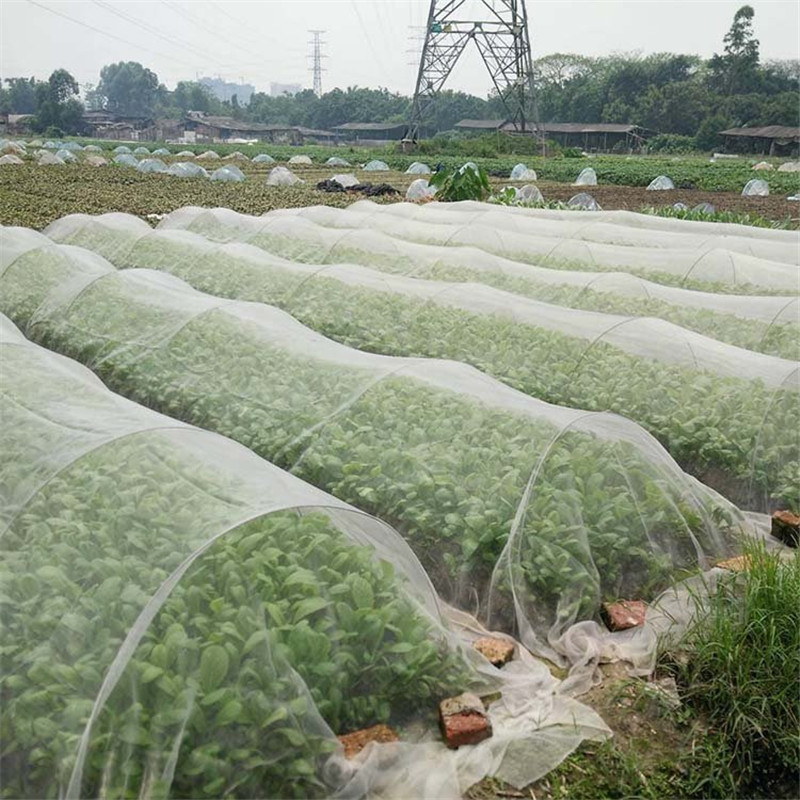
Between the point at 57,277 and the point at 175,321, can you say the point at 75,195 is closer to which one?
the point at 57,277

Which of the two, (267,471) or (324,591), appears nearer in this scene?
(324,591)

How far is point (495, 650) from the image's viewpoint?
12.4ft

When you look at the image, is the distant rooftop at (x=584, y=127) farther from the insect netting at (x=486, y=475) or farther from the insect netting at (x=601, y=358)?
the insect netting at (x=486, y=475)

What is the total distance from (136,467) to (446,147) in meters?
49.8

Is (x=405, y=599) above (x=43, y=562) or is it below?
below

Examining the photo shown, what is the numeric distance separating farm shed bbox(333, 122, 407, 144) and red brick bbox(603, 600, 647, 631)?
82.3 metres

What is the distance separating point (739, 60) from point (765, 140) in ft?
48.1

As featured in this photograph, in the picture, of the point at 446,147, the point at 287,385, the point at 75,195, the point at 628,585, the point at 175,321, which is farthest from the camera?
the point at 446,147

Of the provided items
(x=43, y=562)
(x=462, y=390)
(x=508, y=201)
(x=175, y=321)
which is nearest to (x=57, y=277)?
(x=175, y=321)

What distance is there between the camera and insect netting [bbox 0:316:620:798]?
2766mm

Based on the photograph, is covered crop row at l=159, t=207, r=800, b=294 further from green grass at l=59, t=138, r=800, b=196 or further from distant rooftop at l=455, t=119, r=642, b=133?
distant rooftop at l=455, t=119, r=642, b=133

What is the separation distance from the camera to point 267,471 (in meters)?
3.79

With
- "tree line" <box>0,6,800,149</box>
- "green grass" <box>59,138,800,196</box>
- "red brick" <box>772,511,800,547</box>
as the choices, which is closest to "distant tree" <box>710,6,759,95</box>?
"tree line" <box>0,6,800,149</box>

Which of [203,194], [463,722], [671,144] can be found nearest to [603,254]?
[463,722]
